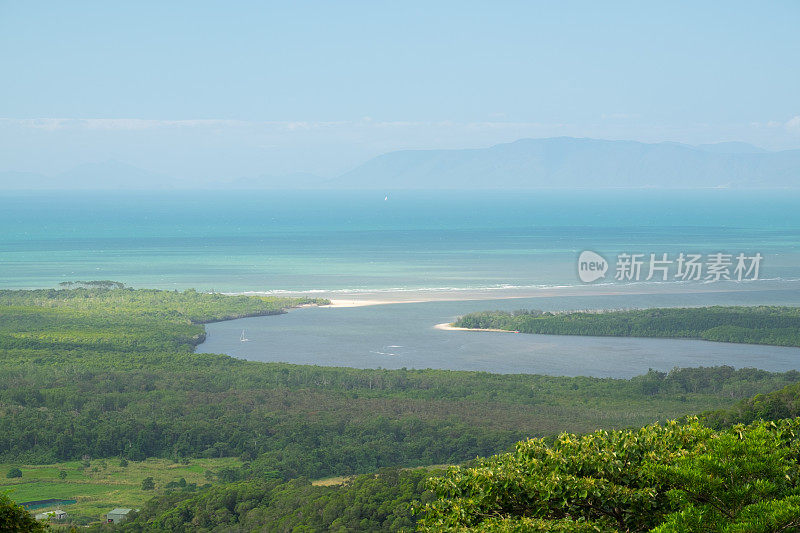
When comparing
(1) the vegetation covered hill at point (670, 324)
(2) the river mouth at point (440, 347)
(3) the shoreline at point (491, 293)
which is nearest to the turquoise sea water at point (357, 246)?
(3) the shoreline at point (491, 293)

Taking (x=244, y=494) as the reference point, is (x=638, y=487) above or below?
above

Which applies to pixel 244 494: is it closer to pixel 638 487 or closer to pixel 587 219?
pixel 638 487

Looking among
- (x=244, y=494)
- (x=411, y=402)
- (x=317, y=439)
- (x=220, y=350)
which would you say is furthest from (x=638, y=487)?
(x=220, y=350)

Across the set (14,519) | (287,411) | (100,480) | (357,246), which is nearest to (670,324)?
(287,411)

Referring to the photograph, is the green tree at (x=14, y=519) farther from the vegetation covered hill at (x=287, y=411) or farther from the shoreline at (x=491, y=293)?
the shoreline at (x=491, y=293)

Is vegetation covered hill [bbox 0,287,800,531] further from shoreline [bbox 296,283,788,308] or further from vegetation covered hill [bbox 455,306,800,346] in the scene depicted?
shoreline [bbox 296,283,788,308]

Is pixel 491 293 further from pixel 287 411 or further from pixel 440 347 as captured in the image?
pixel 287 411

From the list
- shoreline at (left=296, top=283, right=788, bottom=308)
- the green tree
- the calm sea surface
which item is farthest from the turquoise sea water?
the green tree
